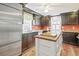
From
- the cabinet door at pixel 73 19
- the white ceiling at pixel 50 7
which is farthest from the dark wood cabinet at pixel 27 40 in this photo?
the cabinet door at pixel 73 19

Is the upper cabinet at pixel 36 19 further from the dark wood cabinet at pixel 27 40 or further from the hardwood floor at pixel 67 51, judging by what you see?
the hardwood floor at pixel 67 51

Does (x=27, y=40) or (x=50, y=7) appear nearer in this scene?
(x=50, y=7)

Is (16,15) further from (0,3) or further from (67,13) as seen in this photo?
(67,13)

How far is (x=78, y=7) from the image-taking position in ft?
6.60

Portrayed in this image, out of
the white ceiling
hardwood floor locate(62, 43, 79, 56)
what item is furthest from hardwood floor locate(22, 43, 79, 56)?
the white ceiling

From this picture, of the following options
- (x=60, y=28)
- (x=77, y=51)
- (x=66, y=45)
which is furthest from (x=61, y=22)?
(x=77, y=51)

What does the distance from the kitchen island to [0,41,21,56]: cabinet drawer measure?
15.7 inches

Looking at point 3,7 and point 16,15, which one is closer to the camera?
point 3,7

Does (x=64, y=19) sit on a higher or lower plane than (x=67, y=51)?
higher

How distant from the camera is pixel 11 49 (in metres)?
2.09

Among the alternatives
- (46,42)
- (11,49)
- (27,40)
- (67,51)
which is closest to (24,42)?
(27,40)

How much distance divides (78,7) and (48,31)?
740 millimetres

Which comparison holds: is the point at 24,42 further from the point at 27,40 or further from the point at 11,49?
the point at 11,49

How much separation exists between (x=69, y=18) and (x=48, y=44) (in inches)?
26.5
